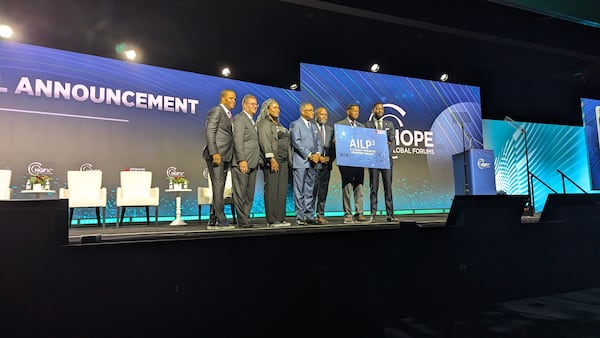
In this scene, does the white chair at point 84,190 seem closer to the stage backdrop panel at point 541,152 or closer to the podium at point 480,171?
the podium at point 480,171

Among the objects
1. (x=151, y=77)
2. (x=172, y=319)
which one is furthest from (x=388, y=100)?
(x=172, y=319)

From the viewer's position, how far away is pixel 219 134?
3.59 m

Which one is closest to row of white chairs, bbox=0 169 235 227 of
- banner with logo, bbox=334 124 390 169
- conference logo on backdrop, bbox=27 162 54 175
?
conference logo on backdrop, bbox=27 162 54 175

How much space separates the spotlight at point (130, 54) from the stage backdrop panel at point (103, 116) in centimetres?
13

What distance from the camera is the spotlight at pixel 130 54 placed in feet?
20.7

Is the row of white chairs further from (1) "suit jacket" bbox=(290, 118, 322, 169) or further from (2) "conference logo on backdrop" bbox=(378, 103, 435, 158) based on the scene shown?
(2) "conference logo on backdrop" bbox=(378, 103, 435, 158)

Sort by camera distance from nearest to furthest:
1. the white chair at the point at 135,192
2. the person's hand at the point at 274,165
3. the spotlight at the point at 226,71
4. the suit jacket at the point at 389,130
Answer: the person's hand at the point at 274,165 < the suit jacket at the point at 389,130 < the white chair at the point at 135,192 < the spotlight at the point at 226,71

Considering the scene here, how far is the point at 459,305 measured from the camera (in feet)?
5.73

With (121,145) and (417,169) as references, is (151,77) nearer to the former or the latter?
(121,145)

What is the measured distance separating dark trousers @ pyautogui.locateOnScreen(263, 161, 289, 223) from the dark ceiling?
5.01ft

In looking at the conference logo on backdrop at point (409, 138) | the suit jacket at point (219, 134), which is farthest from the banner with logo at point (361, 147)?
the conference logo on backdrop at point (409, 138)

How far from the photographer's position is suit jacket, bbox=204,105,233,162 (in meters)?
3.53

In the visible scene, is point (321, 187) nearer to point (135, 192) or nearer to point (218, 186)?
point (218, 186)

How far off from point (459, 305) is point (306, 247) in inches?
32.1
